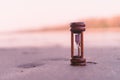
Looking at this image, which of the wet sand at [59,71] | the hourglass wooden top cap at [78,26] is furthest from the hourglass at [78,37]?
the wet sand at [59,71]

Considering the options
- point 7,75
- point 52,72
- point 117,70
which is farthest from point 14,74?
point 117,70

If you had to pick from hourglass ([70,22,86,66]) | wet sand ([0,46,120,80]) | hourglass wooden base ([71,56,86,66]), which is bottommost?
wet sand ([0,46,120,80])

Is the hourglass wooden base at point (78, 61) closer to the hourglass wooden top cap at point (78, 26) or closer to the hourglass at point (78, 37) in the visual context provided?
the hourglass at point (78, 37)

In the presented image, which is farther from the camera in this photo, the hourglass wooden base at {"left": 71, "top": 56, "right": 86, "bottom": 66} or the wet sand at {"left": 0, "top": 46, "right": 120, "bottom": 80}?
the hourglass wooden base at {"left": 71, "top": 56, "right": 86, "bottom": 66}

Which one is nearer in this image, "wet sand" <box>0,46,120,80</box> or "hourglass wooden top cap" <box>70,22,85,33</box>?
"wet sand" <box>0,46,120,80</box>

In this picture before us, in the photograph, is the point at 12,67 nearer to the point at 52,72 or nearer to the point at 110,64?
the point at 52,72

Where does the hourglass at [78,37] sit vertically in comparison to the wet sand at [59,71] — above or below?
above

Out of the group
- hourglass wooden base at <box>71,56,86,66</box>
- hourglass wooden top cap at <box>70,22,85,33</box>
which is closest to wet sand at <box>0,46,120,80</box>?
hourglass wooden base at <box>71,56,86,66</box>

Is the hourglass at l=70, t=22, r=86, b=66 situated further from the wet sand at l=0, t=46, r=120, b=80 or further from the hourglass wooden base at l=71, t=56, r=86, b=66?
the wet sand at l=0, t=46, r=120, b=80

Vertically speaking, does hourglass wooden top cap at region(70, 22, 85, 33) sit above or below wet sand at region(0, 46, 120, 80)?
above

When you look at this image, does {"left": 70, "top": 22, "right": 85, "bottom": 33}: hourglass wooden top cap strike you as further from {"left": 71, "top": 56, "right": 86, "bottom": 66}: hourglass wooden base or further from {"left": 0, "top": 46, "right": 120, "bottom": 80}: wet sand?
{"left": 0, "top": 46, "right": 120, "bottom": 80}: wet sand

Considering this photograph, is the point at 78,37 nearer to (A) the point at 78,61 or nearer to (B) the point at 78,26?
(B) the point at 78,26

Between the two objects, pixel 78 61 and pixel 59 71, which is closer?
pixel 59 71

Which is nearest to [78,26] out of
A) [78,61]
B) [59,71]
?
[78,61]
